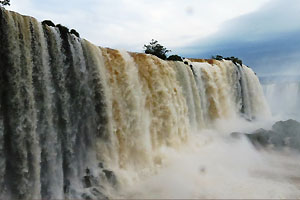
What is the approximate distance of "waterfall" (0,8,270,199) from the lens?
6996mm

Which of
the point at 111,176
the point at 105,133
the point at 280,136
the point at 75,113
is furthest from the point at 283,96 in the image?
the point at 75,113

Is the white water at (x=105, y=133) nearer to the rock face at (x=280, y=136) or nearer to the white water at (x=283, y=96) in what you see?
the rock face at (x=280, y=136)

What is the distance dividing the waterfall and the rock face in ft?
14.8

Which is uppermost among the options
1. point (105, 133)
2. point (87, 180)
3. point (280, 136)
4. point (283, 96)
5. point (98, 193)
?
point (283, 96)

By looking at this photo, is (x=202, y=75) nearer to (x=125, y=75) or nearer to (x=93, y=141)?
(x=125, y=75)

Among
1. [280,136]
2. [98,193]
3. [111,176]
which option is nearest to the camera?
[98,193]

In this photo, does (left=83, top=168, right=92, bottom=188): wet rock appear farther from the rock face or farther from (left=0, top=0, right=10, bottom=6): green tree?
(left=0, top=0, right=10, bottom=6): green tree

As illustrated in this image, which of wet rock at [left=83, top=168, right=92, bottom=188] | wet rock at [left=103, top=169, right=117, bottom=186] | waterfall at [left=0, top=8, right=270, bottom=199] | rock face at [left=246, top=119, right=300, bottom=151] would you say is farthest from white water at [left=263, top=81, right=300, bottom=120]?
wet rock at [left=83, top=168, right=92, bottom=188]

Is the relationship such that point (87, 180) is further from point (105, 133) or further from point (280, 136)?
point (280, 136)

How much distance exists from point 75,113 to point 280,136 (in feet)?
38.4

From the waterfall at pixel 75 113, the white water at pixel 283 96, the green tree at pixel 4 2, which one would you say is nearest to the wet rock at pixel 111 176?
the waterfall at pixel 75 113

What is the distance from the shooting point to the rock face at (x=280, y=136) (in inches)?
586

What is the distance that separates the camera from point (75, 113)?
872cm

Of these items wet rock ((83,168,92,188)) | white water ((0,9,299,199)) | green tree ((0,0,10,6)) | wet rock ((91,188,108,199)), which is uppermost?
green tree ((0,0,10,6))
